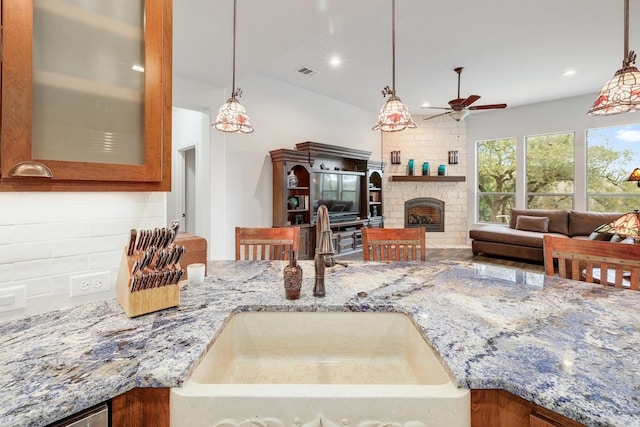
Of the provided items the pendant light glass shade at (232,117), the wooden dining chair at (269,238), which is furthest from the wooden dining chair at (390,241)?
the pendant light glass shade at (232,117)

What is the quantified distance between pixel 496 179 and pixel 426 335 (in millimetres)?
7349

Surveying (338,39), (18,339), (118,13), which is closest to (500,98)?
(338,39)

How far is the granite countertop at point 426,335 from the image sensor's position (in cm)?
62

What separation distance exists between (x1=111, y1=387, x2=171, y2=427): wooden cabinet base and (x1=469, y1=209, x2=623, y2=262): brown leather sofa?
19.9 feet

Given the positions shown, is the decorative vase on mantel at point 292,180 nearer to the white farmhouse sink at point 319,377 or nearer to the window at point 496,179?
the white farmhouse sink at point 319,377

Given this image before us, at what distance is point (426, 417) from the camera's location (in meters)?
0.68

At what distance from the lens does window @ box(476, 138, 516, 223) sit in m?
6.92

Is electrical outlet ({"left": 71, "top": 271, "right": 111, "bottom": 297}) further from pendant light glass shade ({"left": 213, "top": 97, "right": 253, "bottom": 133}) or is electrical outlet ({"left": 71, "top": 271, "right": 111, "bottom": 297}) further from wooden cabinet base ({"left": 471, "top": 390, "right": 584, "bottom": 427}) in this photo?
pendant light glass shade ({"left": 213, "top": 97, "right": 253, "bottom": 133})

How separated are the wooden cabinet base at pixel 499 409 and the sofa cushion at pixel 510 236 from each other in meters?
5.58

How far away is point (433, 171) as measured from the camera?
7.34 meters

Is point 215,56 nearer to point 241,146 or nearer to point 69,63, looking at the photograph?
point 241,146

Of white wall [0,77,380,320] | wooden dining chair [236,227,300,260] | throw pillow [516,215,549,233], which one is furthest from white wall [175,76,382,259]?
throw pillow [516,215,549,233]

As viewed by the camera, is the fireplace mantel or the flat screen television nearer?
the flat screen television

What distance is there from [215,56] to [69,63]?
250 centimetres
